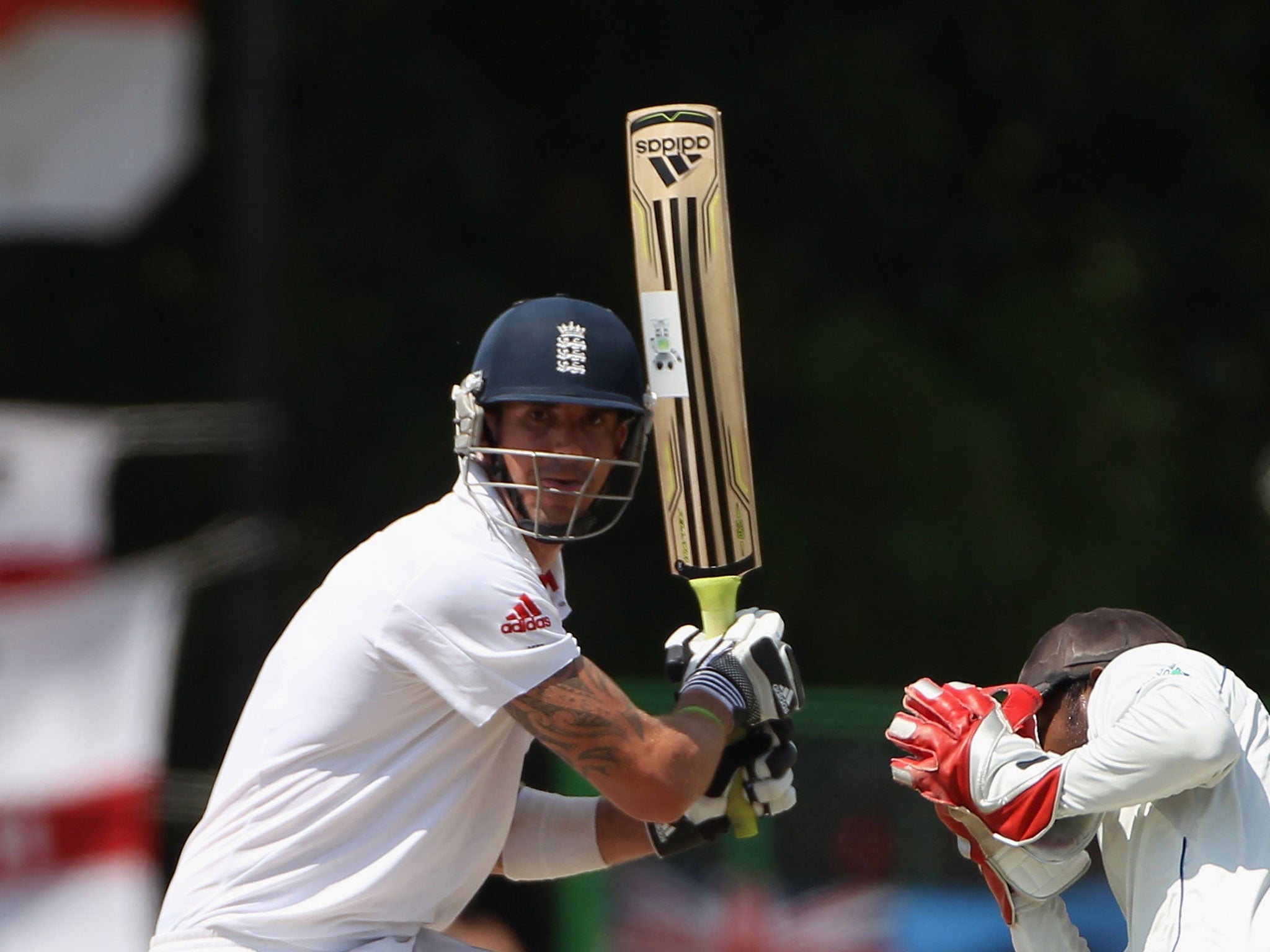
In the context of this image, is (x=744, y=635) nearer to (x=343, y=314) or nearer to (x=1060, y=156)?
(x=343, y=314)

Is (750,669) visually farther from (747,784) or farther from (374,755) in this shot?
(374,755)

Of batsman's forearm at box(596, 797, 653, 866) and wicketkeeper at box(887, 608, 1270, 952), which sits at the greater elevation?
wicketkeeper at box(887, 608, 1270, 952)

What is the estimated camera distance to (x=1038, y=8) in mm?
7543

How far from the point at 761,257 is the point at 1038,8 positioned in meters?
1.53

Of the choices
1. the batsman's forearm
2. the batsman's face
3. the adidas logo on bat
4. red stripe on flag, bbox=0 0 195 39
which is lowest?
the batsman's forearm

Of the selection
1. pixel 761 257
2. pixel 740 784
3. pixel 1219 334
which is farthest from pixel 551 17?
pixel 740 784

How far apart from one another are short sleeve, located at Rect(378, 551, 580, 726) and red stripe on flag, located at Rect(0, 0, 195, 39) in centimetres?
287

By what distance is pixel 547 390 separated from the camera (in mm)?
2768

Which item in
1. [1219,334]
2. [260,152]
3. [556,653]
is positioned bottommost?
[1219,334]

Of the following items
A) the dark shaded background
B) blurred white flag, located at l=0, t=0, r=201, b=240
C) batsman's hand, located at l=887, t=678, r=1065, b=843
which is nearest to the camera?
batsman's hand, located at l=887, t=678, r=1065, b=843

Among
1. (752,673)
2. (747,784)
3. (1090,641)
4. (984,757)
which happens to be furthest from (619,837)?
(1090,641)

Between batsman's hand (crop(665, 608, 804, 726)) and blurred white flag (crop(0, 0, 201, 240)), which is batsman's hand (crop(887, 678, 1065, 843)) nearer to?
batsman's hand (crop(665, 608, 804, 726))

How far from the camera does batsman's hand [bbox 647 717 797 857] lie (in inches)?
118

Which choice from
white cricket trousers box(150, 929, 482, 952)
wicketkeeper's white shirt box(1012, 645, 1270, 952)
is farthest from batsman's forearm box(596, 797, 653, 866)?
wicketkeeper's white shirt box(1012, 645, 1270, 952)
